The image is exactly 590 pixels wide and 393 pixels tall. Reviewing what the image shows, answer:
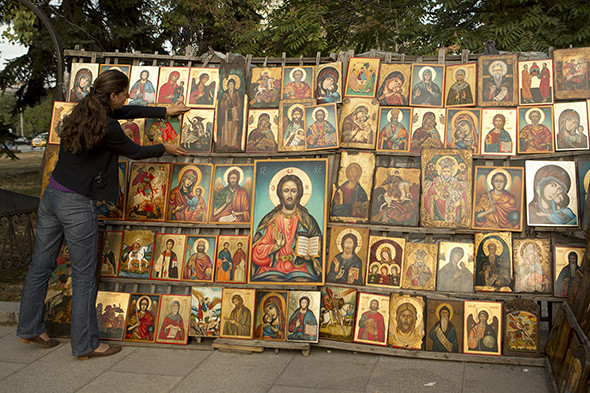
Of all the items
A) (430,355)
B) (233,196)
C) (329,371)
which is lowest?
(329,371)

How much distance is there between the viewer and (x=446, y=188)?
13.9 ft

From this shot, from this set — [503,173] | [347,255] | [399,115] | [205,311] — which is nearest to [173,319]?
[205,311]

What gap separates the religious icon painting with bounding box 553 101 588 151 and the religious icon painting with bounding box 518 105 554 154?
48mm

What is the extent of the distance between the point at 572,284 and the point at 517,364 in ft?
2.24

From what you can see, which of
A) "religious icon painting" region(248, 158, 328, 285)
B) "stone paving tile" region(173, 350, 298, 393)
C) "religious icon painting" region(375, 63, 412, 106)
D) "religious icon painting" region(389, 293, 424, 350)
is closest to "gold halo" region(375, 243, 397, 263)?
"religious icon painting" region(389, 293, 424, 350)

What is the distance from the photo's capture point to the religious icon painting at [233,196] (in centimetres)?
455

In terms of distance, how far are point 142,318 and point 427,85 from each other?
2971mm

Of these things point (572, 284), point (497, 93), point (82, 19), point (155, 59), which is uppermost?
point (82, 19)

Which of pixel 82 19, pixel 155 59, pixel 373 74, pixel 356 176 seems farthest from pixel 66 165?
pixel 82 19

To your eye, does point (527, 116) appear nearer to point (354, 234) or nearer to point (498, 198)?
point (498, 198)

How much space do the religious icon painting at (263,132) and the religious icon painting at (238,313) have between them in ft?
3.82

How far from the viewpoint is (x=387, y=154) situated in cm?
440

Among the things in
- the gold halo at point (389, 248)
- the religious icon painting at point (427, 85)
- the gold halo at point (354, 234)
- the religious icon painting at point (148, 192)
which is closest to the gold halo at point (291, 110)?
the religious icon painting at point (427, 85)

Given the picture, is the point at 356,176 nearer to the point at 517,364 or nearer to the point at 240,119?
the point at 240,119
